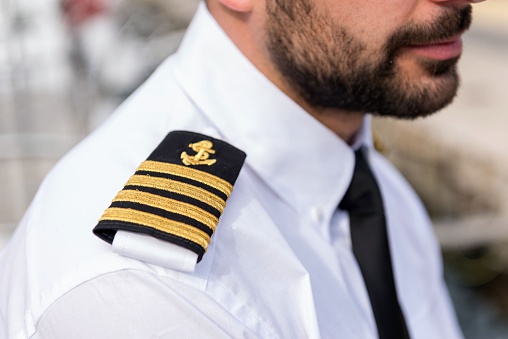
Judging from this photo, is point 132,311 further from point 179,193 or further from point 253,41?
point 253,41

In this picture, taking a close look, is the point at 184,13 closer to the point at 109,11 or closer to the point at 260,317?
the point at 109,11

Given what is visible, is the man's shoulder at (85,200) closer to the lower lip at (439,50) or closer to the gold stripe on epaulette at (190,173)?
the gold stripe on epaulette at (190,173)

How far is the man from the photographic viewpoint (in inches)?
40.2

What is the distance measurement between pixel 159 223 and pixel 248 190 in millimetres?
241

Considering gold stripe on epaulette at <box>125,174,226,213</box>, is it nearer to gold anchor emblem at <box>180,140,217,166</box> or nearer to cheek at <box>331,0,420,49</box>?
gold anchor emblem at <box>180,140,217,166</box>

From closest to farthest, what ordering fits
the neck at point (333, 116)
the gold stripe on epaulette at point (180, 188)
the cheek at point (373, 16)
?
the gold stripe on epaulette at point (180, 188) < the cheek at point (373, 16) < the neck at point (333, 116)

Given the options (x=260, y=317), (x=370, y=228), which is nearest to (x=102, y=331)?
(x=260, y=317)

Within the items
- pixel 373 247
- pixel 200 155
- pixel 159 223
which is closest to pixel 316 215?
pixel 373 247

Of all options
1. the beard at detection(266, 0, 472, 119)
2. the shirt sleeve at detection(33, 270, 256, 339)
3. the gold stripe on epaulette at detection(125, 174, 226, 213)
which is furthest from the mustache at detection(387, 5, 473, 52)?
the shirt sleeve at detection(33, 270, 256, 339)

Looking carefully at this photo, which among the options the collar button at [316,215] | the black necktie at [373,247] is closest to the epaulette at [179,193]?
the collar button at [316,215]

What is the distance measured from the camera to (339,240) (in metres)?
1.38

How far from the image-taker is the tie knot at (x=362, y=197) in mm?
1428

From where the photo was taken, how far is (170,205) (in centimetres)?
108

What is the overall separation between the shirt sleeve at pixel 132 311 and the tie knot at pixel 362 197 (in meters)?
0.48
